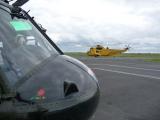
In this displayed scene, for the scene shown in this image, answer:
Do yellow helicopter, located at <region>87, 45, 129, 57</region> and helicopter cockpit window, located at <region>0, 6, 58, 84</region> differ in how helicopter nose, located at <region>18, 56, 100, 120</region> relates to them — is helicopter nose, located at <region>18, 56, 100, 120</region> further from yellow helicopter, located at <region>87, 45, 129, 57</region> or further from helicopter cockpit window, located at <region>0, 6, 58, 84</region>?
yellow helicopter, located at <region>87, 45, 129, 57</region>

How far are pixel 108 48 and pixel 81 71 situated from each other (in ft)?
255

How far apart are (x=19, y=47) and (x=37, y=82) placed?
48 cm

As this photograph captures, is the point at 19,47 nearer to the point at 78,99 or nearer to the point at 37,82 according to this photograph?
the point at 37,82

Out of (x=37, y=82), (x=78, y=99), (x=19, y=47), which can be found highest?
(x=19, y=47)

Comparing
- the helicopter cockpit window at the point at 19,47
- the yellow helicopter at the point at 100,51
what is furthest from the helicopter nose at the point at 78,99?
the yellow helicopter at the point at 100,51

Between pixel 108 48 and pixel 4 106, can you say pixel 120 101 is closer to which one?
pixel 4 106

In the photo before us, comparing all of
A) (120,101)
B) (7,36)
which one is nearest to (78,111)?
(7,36)

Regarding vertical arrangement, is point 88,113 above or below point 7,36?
below

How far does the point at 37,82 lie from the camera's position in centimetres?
272

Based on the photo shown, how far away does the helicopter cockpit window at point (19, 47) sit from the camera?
2760 mm

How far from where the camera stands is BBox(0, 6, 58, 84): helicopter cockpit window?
2.76m

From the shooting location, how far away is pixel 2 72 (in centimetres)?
264

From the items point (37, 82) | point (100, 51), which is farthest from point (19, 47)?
point (100, 51)

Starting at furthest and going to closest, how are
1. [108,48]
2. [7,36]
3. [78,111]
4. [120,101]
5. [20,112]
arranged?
[108,48], [120,101], [7,36], [78,111], [20,112]
